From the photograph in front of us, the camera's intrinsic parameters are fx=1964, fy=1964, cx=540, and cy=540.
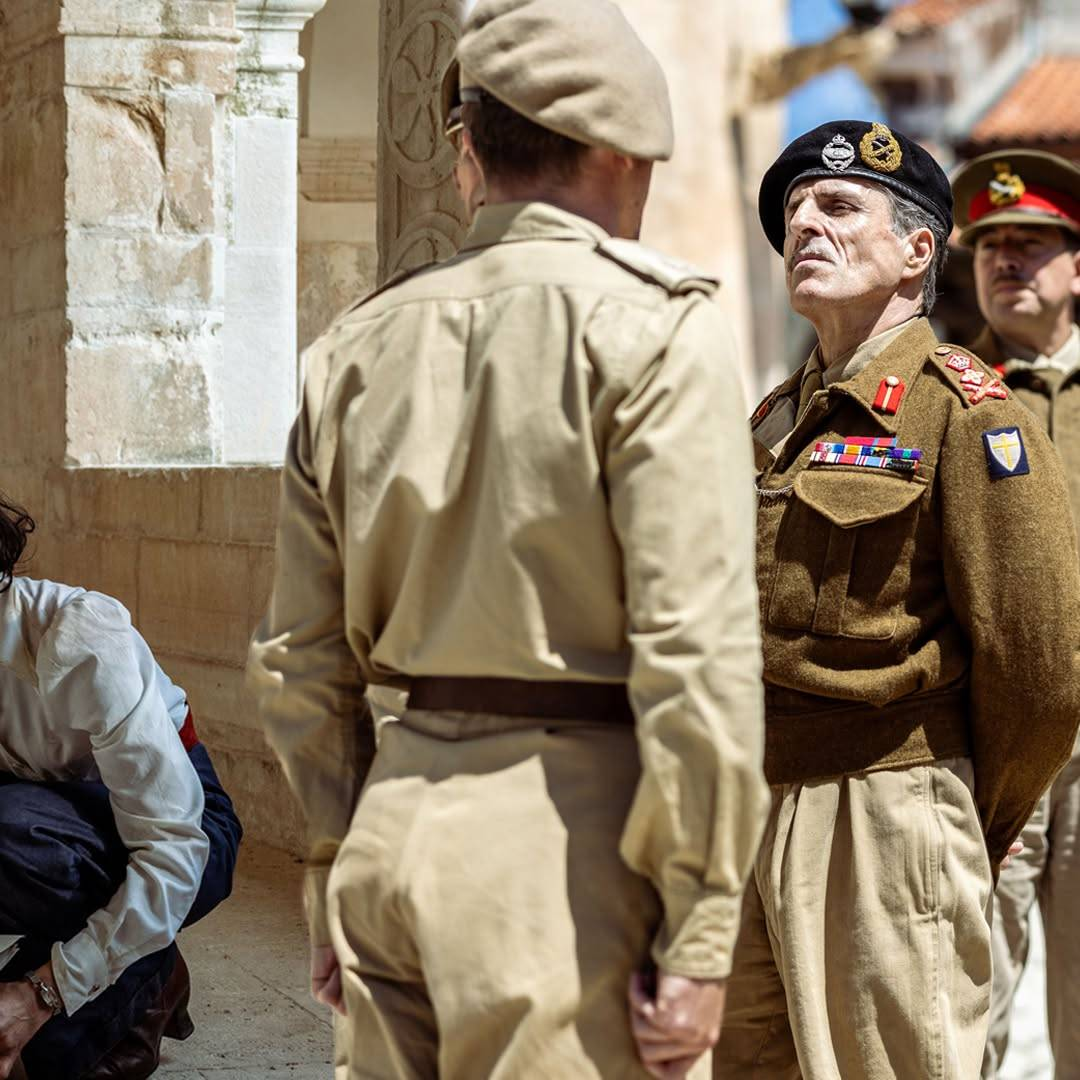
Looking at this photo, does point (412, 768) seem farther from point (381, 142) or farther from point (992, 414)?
point (381, 142)

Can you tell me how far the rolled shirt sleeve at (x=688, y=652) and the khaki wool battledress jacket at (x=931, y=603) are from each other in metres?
0.85

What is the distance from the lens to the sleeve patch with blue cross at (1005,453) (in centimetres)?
257

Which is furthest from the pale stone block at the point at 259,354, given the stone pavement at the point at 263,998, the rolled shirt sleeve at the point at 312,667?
the rolled shirt sleeve at the point at 312,667

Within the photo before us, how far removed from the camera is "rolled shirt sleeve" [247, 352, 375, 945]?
1.97 meters

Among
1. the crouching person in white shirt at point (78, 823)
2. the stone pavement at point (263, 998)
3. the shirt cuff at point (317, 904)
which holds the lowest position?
the stone pavement at point (263, 998)

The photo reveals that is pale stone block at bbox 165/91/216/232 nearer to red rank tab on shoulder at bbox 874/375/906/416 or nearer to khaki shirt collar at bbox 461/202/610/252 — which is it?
red rank tab on shoulder at bbox 874/375/906/416

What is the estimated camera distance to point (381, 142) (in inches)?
203

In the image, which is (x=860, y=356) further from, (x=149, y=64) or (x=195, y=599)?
(x=149, y=64)

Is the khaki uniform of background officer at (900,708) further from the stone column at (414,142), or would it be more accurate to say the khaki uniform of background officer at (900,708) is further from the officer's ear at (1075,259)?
the stone column at (414,142)

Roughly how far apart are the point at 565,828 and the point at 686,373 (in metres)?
0.43

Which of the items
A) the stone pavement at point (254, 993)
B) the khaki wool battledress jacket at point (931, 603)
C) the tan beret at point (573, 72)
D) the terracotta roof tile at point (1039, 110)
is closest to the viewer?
the tan beret at point (573, 72)

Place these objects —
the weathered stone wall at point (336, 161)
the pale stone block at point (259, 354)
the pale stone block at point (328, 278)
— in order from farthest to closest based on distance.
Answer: the pale stone block at point (328, 278) → the weathered stone wall at point (336, 161) → the pale stone block at point (259, 354)

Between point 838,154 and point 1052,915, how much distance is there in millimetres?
1986

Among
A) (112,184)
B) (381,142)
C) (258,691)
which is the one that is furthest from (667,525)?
(112,184)
